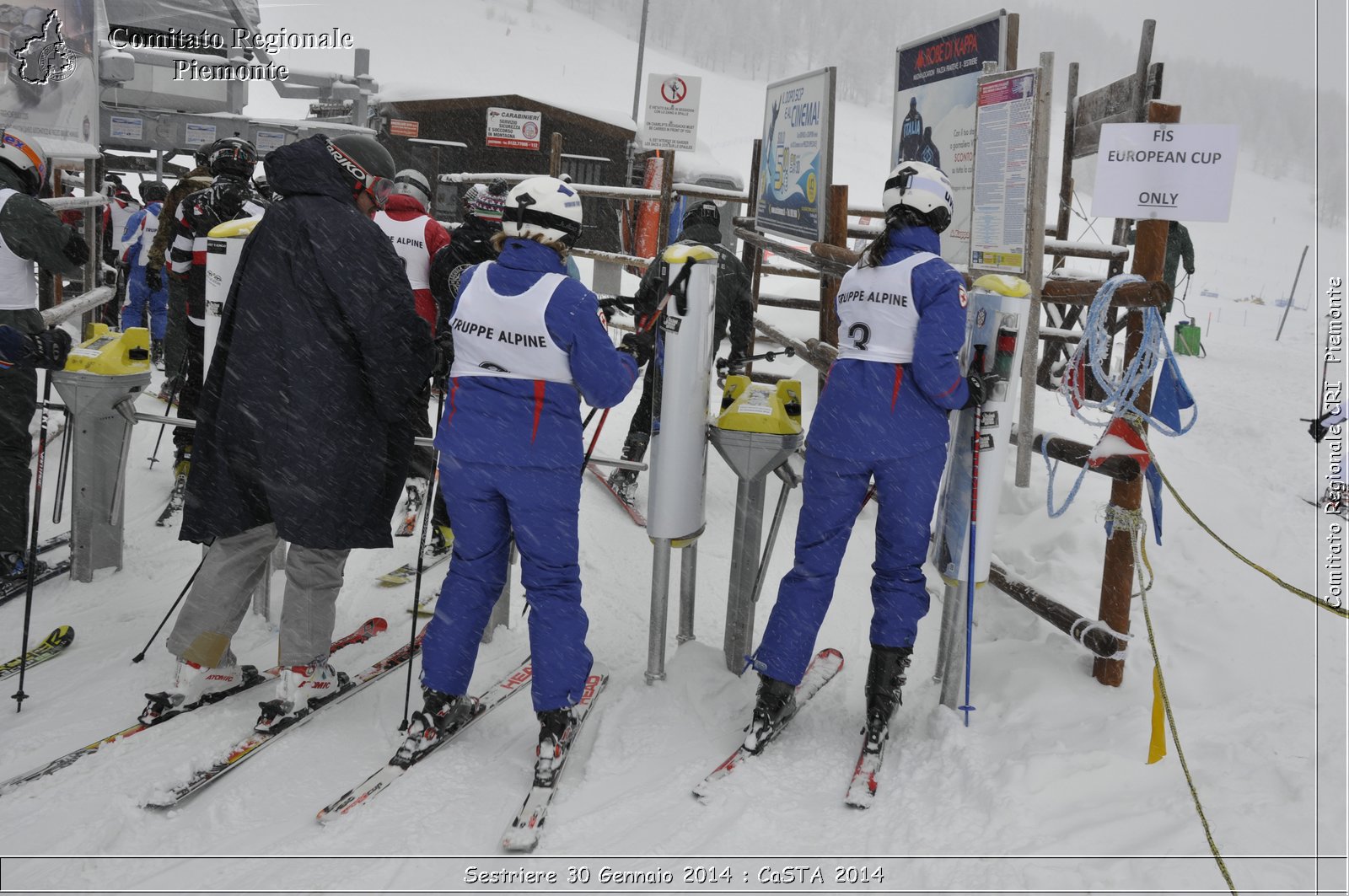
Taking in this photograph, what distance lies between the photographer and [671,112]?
1123 cm

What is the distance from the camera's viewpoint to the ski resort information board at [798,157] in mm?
5785

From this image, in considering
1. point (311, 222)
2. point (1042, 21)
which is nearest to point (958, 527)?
point (311, 222)

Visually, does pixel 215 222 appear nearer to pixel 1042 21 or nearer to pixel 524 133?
pixel 1042 21

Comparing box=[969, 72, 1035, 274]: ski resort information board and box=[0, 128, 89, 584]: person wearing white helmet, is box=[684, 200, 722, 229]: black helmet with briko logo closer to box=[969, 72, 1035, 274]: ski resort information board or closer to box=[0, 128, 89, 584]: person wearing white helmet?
box=[969, 72, 1035, 274]: ski resort information board

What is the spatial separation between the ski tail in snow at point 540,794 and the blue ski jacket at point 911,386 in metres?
1.35

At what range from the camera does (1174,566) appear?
16.7ft

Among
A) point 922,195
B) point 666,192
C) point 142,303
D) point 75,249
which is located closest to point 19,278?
point 75,249

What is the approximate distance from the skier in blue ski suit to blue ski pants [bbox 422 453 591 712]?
7.78m

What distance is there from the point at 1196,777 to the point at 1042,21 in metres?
8.52

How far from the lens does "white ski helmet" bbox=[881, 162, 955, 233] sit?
3.36 m

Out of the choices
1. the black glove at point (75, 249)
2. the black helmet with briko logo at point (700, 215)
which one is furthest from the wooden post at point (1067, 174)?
the black glove at point (75, 249)

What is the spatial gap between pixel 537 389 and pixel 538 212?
22.5 inches

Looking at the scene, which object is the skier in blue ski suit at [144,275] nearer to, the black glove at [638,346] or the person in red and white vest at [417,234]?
the person in red and white vest at [417,234]

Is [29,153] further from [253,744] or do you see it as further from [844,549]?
[844,549]
